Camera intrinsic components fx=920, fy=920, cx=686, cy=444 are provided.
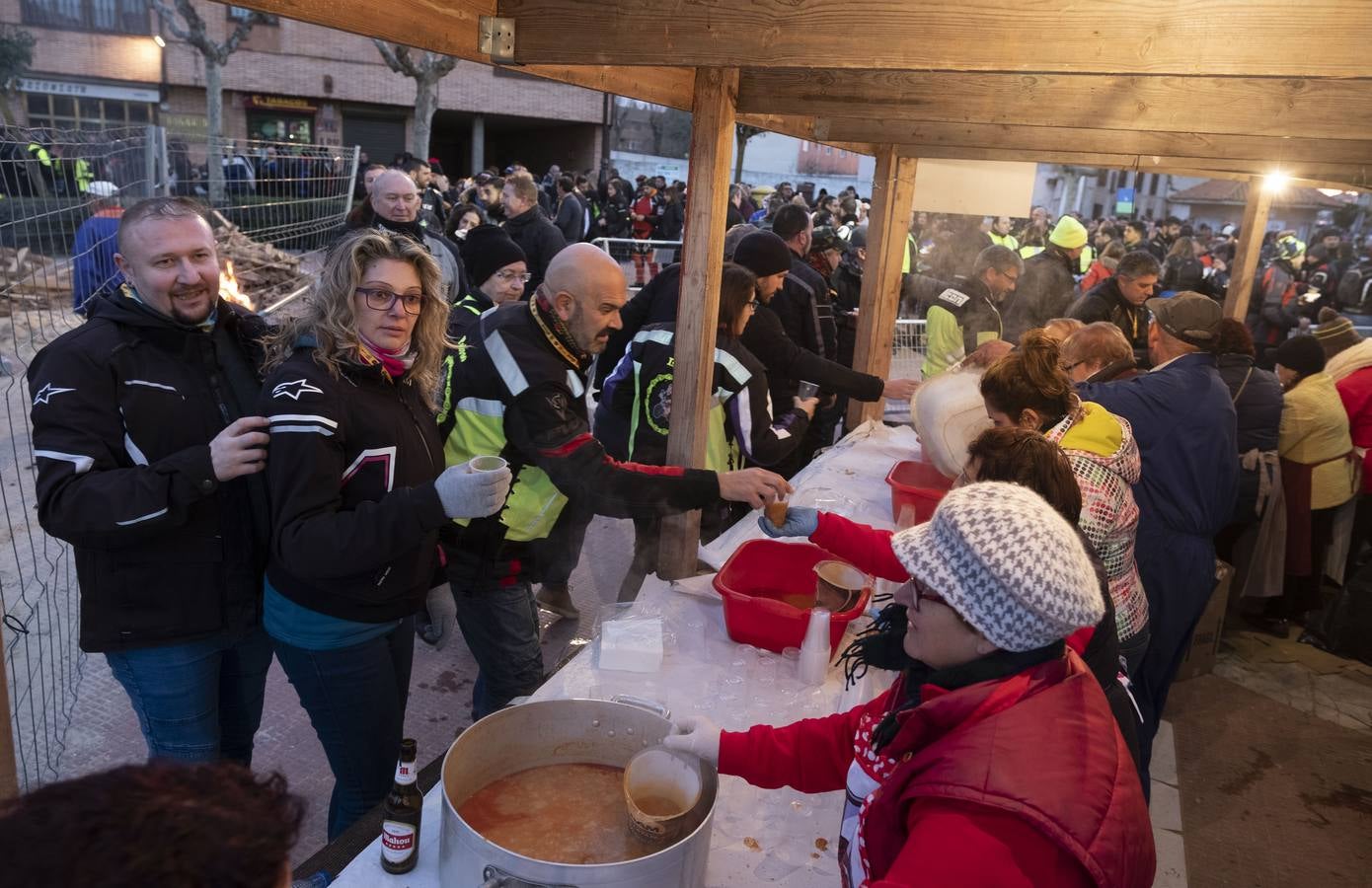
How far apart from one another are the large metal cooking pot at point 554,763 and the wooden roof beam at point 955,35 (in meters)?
1.71

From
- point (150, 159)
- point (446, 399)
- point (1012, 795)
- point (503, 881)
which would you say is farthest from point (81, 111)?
point (1012, 795)

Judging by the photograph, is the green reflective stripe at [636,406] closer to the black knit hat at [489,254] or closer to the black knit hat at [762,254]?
the black knit hat at [762,254]

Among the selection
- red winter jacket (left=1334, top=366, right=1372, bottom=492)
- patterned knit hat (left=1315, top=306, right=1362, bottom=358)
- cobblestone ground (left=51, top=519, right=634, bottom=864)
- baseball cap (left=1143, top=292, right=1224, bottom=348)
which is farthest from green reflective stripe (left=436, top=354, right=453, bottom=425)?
patterned knit hat (left=1315, top=306, right=1362, bottom=358)

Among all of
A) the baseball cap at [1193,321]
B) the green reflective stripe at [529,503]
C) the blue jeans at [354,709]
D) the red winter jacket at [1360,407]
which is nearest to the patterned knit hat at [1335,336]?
the red winter jacket at [1360,407]

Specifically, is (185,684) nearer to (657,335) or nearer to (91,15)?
(657,335)

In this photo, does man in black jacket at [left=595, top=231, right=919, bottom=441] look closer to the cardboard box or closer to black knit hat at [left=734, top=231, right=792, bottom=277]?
black knit hat at [left=734, top=231, right=792, bottom=277]

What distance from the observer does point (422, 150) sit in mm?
20281

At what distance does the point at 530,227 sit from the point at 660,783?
18.8ft

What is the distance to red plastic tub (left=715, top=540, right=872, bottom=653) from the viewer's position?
277 cm

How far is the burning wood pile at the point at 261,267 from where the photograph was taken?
30.2 ft

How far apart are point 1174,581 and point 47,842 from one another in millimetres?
3721

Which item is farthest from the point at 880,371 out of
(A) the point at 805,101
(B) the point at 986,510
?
(B) the point at 986,510

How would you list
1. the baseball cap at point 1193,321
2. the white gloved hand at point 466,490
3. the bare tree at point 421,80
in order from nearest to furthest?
the white gloved hand at point 466,490, the baseball cap at point 1193,321, the bare tree at point 421,80

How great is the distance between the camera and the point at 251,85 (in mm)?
27016
